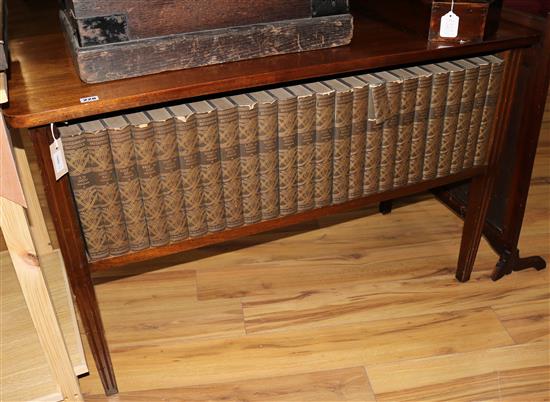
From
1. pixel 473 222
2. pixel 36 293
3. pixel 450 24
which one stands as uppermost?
pixel 450 24

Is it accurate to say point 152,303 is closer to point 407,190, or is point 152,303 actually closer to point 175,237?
point 175,237

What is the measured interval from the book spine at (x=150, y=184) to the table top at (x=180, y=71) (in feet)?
0.22

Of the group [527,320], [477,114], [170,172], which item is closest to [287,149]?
[170,172]

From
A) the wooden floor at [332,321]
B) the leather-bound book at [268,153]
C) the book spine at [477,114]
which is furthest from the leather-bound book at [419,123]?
the wooden floor at [332,321]

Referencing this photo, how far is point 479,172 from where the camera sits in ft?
4.98

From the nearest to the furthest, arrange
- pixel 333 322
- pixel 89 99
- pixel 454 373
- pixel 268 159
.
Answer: pixel 89 99, pixel 268 159, pixel 454 373, pixel 333 322

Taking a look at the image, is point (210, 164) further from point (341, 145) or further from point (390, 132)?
point (390, 132)

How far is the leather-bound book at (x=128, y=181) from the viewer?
1.09 m

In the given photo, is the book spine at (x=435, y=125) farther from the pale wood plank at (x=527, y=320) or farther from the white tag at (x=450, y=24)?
the pale wood plank at (x=527, y=320)

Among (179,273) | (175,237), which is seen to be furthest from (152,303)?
(175,237)

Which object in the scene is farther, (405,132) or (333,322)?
(333,322)

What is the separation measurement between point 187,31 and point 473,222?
953 millimetres

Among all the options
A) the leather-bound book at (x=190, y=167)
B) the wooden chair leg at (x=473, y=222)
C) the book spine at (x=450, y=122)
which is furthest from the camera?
the wooden chair leg at (x=473, y=222)

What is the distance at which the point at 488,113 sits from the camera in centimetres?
142
